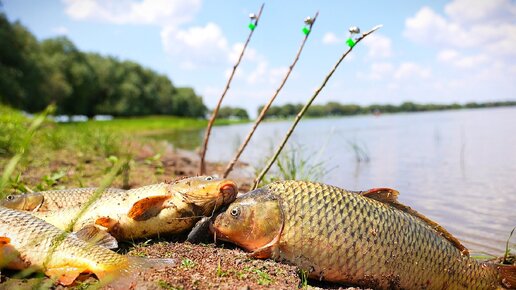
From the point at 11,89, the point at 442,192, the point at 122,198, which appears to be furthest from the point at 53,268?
the point at 11,89

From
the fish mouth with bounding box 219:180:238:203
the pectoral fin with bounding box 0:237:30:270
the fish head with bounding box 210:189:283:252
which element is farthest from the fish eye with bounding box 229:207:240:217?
the pectoral fin with bounding box 0:237:30:270

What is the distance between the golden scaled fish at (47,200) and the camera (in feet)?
13.1

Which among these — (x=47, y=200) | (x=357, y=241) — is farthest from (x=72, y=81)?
(x=357, y=241)

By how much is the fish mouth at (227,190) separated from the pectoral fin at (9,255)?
1.43 m

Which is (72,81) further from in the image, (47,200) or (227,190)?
(227,190)

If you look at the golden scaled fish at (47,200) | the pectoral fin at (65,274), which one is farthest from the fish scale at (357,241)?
the golden scaled fish at (47,200)

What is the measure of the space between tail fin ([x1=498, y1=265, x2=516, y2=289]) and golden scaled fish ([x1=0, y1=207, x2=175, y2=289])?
108 inches

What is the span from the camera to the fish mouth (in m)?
3.35

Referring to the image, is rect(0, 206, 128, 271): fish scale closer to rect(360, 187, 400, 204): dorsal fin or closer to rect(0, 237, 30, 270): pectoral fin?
rect(0, 237, 30, 270): pectoral fin

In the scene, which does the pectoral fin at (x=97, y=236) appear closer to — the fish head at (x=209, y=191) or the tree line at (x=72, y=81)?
the fish head at (x=209, y=191)

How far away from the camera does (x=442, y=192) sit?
8.02 meters

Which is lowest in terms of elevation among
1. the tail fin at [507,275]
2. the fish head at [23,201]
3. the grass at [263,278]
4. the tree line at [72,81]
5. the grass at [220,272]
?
the tail fin at [507,275]

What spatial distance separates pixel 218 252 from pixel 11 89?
38.9 meters

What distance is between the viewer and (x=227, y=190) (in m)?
3.36
